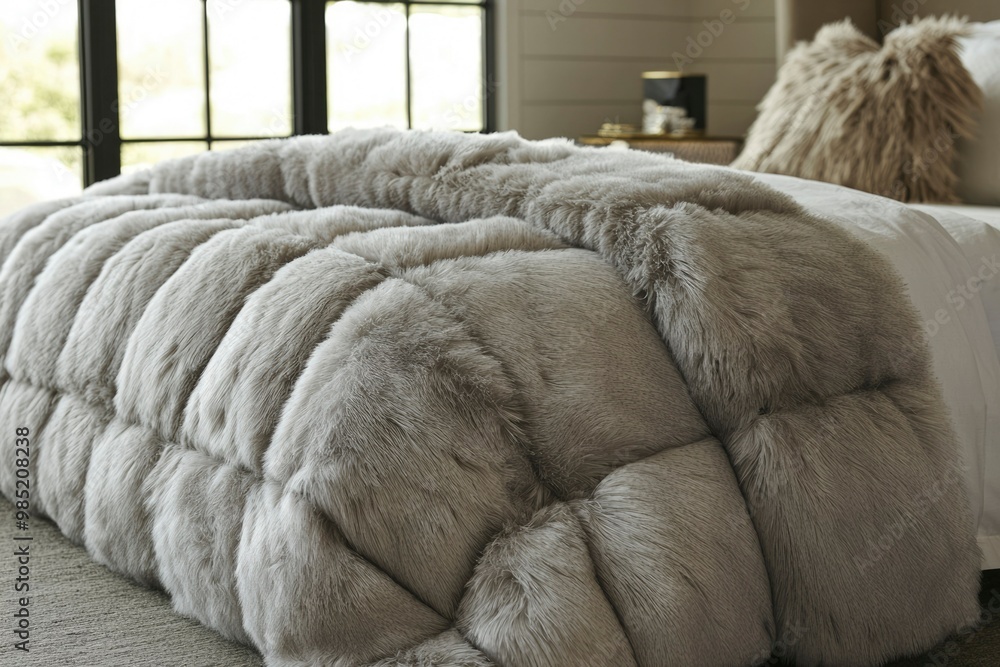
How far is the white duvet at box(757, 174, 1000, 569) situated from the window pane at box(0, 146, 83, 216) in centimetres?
307

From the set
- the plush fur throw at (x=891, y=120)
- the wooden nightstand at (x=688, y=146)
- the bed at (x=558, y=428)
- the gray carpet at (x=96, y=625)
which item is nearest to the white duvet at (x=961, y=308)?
the bed at (x=558, y=428)

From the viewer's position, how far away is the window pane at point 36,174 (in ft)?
12.6

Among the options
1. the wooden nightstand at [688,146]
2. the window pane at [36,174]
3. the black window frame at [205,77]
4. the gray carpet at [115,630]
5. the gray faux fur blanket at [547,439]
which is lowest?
the gray carpet at [115,630]

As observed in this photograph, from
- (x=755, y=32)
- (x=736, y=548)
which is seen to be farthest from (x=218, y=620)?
(x=755, y=32)

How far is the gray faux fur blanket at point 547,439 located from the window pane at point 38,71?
2649 mm

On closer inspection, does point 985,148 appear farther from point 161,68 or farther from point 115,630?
point 161,68

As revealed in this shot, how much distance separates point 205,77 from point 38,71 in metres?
0.58

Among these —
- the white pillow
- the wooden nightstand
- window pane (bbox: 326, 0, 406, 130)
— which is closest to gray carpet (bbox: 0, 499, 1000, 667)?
the white pillow

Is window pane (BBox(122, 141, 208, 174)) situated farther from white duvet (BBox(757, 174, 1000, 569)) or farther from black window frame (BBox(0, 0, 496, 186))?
white duvet (BBox(757, 174, 1000, 569))

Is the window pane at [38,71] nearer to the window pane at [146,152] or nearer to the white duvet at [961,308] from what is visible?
the window pane at [146,152]

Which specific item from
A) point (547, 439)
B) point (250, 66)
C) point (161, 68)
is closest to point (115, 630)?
point (547, 439)

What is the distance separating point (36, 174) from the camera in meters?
3.90

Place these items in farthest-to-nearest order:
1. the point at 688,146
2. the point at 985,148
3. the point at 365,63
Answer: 1. the point at 365,63
2. the point at 688,146
3. the point at 985,148

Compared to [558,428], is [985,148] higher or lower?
higher
